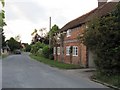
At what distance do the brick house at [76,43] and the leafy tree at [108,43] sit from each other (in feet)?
25.2

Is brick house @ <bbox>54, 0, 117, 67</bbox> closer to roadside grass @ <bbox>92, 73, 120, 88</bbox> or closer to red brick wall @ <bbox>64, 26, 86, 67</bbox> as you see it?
red brick wall @ <bbox>64, 26, 86, 67</bbox>

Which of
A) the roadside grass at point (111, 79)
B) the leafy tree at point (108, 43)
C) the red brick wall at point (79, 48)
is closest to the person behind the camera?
the roadside grass at point (111, 79)

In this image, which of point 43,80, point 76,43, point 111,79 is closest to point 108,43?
point 111,79

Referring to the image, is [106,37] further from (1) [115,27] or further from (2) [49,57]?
(2) [49,57]

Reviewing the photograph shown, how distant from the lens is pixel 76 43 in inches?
1601

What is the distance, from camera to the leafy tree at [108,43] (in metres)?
22.1

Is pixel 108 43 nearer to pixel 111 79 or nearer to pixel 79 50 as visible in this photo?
pixel 111 79

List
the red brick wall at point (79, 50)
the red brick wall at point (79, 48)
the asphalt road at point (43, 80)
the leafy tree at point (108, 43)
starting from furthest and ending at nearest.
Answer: the red brick wall at point (79, 48) < the red brick wall at point (79, 50) < the leafy tree at point (108, 43) < the asphalt road at point (43, 80)

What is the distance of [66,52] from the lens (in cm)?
4619

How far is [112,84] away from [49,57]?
4120cm

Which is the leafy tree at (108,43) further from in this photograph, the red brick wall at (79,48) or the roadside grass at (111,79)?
the red brick wall at (79,48)

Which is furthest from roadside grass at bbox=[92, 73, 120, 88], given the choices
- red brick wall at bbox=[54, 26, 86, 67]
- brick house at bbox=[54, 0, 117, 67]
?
red brick wall at bbox=[54, 26, 86, 67]

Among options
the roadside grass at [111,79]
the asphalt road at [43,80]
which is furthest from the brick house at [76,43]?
the roadside grass at [111,79]

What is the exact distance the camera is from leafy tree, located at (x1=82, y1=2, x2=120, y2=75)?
72.5 ft
